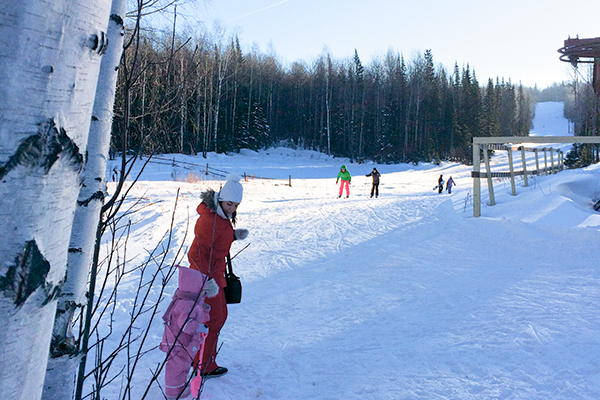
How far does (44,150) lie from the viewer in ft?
1.87

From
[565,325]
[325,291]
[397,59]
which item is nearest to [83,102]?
[565,325]

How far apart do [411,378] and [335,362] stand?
636 mm

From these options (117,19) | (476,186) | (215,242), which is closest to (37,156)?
(117,19)

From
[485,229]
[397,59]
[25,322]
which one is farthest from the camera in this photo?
[397,59]

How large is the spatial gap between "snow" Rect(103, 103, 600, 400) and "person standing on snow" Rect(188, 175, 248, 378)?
20.2 inches

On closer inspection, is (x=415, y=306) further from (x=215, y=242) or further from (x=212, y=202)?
(x=212, y=202)

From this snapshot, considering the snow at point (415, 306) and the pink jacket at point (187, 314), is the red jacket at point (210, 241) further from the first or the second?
the snow at point (415, 306)

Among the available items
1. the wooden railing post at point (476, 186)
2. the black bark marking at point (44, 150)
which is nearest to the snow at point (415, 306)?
the wooden railing post at point (476, 186)

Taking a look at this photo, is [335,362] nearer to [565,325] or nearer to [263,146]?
[565,325]

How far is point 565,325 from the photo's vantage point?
3881 millimetres

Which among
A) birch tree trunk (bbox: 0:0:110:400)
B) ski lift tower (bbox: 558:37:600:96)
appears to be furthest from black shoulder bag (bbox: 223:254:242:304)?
ski lift tower (bbox: 558:37:600:96)

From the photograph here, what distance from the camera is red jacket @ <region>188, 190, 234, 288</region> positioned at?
119 inches

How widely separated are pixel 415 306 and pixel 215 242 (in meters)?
2.67

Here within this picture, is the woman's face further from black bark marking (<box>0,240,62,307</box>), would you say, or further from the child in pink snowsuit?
black bark marking (<box>0,240,62,307</box>)
